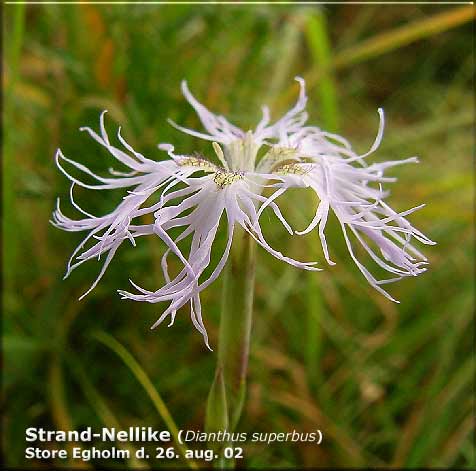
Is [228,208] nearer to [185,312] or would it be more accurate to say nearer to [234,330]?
[234,330]

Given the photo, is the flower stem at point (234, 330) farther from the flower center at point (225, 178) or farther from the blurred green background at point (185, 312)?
the blurred green background at point (185, 312)

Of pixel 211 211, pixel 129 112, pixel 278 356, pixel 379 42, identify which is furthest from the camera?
pixel 379 42

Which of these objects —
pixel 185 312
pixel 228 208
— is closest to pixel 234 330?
pixel 228 208

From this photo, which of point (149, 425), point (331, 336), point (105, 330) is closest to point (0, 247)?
point (105, 330)

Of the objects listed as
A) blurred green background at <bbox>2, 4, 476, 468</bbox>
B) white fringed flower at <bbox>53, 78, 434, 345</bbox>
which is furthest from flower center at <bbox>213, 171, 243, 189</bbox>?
blurred green background at <bbox>2, 4, 476, 468</bbox>

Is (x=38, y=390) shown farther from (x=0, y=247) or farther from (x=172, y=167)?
(x=172, y=167)

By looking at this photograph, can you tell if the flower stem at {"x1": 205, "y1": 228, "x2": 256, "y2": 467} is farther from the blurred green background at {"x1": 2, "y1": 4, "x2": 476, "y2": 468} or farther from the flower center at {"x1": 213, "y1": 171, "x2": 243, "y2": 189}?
the blurred green background at {"x1": 2, "y1": 4, "x2": 476, "y2": 468}
